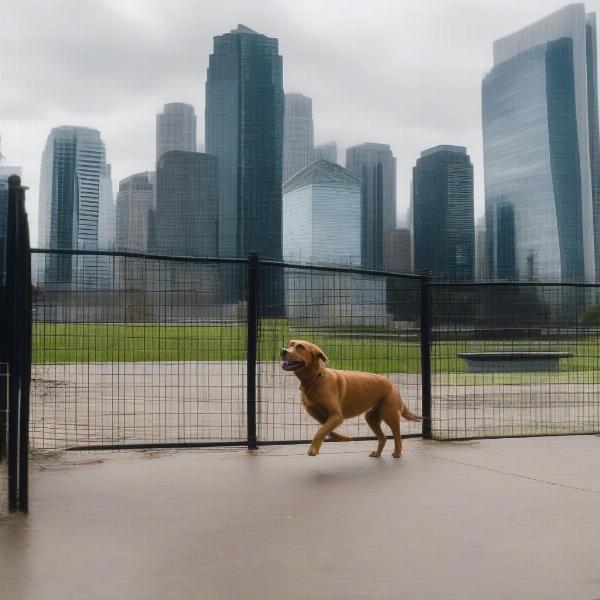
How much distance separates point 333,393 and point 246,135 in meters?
119

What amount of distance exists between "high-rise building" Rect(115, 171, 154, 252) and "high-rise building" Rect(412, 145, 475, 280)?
3344cm

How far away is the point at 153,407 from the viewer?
37.4 ft

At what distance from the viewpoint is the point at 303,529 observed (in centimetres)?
396

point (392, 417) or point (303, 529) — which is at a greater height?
point (392, 417)

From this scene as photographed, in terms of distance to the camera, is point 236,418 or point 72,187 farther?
point 72,187

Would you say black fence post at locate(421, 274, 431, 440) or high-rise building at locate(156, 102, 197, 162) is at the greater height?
high-rise building at locate(156, 102, 197, 162)

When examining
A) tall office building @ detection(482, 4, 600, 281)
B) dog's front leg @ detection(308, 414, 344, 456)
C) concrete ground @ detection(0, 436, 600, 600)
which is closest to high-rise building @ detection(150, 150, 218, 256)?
tall office building @ detection(482, 4, 600, 281)

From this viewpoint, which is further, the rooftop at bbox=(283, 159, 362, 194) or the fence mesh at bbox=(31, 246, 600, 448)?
the rooftop at bbox=(283, 159, 362, 194)

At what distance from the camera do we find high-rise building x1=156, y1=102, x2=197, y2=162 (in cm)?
11944

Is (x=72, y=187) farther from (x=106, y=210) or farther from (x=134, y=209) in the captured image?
(x=134, y=209)

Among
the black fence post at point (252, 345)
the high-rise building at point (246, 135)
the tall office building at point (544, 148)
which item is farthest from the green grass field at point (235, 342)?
the high-rise building at point (246, 135)

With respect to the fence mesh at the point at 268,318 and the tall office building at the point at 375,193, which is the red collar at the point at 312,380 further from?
the tall office building at the point at 375,193

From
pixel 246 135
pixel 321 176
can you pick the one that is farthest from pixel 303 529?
pixel 246 135

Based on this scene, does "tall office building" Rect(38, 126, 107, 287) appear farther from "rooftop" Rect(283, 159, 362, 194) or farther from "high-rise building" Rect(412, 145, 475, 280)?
"high-rise building" Rect(412, 145, 475, 280)
